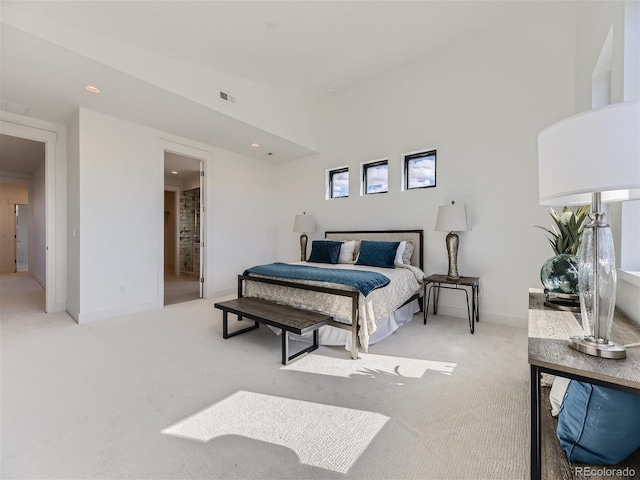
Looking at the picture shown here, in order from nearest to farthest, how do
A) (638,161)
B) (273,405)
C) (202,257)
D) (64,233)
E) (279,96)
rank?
1. (638,161)
2. (273,405)
3. (64,233)
4. (279,96)
5. (202,257)

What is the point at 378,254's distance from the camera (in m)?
3.94

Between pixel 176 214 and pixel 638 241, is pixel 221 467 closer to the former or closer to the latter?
pixel 638 241

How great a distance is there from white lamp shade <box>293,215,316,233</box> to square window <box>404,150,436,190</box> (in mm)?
1783

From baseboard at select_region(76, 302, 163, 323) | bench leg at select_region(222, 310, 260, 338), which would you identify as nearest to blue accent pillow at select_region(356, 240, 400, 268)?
bench leg at select_region(222, 310, 260, 338)

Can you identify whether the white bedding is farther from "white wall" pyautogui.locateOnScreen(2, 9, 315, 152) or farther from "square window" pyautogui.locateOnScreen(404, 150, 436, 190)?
"white wall" pyautogui.locateOnScreen(2, 9, 315, 152)

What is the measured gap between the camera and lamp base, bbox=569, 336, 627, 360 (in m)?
0.91

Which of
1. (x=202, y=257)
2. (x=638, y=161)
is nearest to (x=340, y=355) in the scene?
(x=638, y=161)

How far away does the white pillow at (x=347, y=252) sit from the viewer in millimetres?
4496

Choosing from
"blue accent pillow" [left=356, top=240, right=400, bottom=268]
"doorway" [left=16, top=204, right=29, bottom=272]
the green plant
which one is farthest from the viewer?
"doorway" [left=16, top=204, right=29, bottom=272]

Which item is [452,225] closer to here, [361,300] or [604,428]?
[361,300]

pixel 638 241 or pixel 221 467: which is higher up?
pixel 638 241

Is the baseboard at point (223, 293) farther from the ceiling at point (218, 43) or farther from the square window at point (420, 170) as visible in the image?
the square window at point (420, 170)

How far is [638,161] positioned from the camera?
79cm

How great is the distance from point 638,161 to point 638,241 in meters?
1.17
